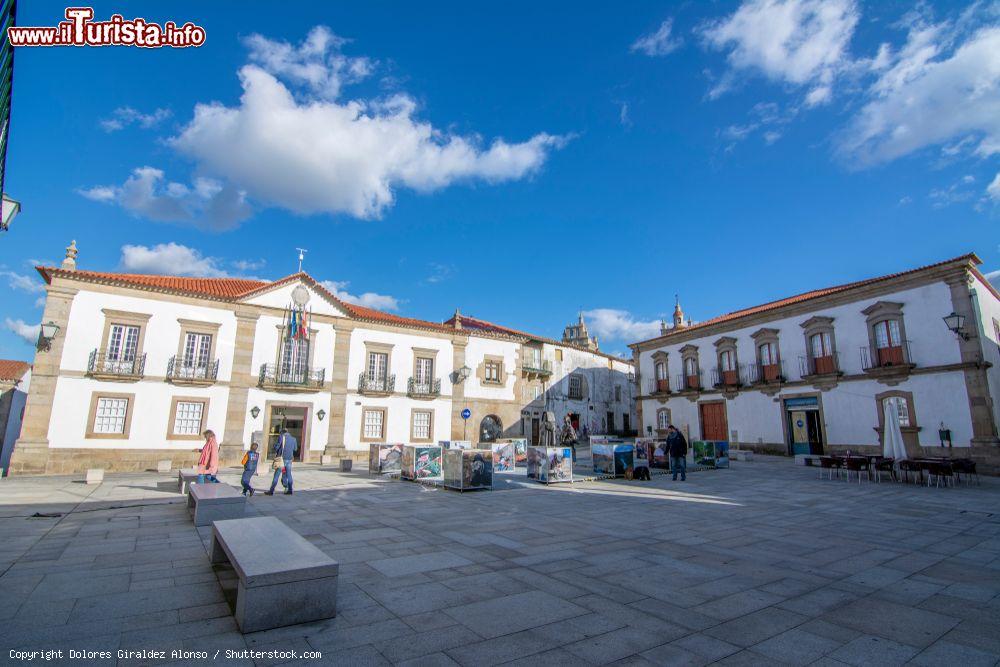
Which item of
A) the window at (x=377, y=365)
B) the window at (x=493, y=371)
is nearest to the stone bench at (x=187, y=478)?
the window at (x=377, y=365)

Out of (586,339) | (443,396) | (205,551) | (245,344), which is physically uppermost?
(586,339)

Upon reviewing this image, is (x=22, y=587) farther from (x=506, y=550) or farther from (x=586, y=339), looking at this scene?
(x=586, y=339)

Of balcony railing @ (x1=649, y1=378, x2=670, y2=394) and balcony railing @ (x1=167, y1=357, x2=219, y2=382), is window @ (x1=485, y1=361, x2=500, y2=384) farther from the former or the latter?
balcony railing @ (x1=167, y1=357, x2=219, y2=382)

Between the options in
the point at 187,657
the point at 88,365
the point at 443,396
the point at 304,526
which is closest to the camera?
the point at 187,657

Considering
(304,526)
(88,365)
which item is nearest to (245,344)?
(88,365)

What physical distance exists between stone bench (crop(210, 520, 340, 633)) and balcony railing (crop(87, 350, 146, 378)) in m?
19.1

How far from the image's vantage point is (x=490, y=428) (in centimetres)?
2959

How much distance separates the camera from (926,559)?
6.30m

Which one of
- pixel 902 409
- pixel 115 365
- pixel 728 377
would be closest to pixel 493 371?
pixel 728 377

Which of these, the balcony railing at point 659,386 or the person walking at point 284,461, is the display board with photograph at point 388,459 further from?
the balcony railing at point 659,386

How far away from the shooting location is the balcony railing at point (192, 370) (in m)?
20.0

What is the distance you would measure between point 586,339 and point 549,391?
2460cm

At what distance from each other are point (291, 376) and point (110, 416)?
6797mm

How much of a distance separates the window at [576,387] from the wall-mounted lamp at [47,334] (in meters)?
30.0
